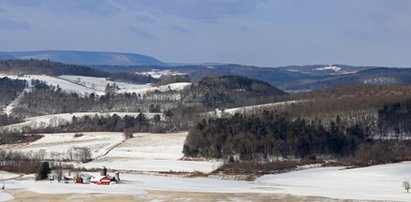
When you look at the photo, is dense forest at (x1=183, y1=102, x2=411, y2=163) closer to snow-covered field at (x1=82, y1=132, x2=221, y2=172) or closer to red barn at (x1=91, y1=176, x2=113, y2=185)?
snow-covered field at (x1=82, y1=132, x2=221, y2=172)

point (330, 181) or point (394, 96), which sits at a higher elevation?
point (394, 96)

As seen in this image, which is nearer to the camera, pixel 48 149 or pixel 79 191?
pixel 79 191

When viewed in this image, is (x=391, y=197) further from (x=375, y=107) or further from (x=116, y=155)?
(x=375, y=107)

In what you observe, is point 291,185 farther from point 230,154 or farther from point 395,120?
point 395,120

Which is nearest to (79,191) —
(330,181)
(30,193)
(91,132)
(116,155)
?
(30,193)

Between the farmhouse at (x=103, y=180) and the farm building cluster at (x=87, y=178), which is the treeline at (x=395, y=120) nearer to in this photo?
the farm building cluster at (x=87, y=178)

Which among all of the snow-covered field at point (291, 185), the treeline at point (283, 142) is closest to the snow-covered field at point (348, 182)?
the snow-covered field at point (291, 185)

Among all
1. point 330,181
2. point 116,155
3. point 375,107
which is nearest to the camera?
point 330,181
